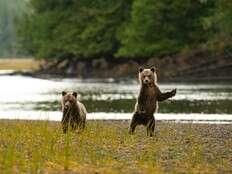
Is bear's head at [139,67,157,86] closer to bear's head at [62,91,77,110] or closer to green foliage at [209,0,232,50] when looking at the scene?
bear's head at [62,91,77,110]

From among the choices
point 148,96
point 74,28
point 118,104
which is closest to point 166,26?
point 74,28

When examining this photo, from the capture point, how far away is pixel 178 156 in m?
17.5

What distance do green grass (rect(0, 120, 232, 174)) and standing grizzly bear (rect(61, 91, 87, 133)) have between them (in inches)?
30.3

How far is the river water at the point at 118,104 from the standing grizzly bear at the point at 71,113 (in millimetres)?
10026

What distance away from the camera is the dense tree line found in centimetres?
7544

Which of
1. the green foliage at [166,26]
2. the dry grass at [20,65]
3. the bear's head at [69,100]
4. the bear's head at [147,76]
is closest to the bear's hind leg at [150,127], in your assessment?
the bear's head at [147,76]

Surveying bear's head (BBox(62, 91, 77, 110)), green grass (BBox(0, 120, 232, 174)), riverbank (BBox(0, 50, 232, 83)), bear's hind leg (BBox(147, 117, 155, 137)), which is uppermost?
riverbank (BBox(0, 50, 232, 83))

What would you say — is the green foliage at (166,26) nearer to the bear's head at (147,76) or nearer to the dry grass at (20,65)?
the dry grass at (20,65)

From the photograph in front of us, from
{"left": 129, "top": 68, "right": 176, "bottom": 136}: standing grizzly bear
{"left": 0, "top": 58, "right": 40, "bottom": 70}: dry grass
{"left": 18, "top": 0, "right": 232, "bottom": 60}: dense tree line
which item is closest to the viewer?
{"left": 129, "top": 68, "right": 176, "bottom": 136}: standing grizzly bear

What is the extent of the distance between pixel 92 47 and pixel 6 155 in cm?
7104

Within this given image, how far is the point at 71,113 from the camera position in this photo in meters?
23.1

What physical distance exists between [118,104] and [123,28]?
132 feet

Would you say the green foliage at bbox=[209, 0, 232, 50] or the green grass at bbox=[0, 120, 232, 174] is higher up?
the green foliage at bbox=[209, 0, 232, 50]

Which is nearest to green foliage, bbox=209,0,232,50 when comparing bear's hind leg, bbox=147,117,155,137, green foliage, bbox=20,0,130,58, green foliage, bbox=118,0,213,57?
green foliage, bbox=118,0,213,57
